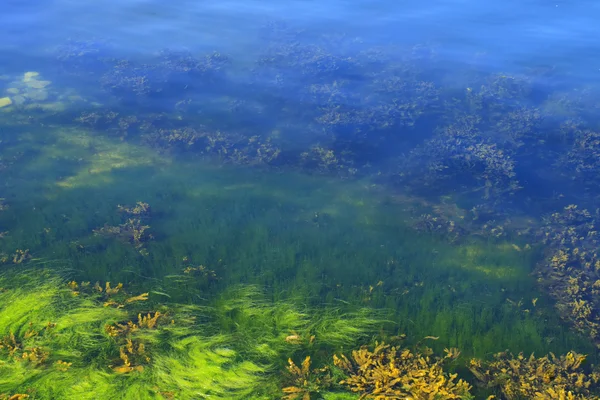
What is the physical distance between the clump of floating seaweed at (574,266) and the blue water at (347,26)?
14.2ft

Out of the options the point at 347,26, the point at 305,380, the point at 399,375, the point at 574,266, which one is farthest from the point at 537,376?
the point at 347,26

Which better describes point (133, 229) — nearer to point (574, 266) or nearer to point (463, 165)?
point (463, 165)

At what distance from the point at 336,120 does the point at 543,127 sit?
11.8 ft

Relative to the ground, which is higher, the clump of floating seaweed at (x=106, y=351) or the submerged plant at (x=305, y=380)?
the clump of floating seaweed at (x=106, y=351)

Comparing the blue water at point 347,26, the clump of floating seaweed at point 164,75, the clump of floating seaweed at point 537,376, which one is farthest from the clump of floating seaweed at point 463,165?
the clump of floating seaweed at point 164,75

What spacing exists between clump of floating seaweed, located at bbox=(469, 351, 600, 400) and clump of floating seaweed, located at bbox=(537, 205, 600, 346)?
0.57 metres

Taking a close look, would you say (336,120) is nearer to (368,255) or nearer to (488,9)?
(368,255)

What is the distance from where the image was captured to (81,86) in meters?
9.77

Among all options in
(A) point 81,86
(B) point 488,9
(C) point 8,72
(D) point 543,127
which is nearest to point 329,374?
(D) point 543,127

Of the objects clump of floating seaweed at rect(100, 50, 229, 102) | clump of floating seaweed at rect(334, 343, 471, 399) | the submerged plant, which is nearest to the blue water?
clump of floating seaweed at rect(100, 50, 229, 102)

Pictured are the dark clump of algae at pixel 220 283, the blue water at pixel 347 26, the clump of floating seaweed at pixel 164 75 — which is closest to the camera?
the dark clump of algae at pixel 220 283

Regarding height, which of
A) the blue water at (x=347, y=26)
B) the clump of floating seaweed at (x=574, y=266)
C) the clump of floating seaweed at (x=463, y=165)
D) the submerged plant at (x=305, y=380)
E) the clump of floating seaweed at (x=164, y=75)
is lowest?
the submerged plant at (x=305, y=380)

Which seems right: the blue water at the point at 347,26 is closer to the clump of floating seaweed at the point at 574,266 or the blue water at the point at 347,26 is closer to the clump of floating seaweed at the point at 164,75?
the clump of floating seaweed at the point at 164,75

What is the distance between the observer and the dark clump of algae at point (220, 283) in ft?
15.3
